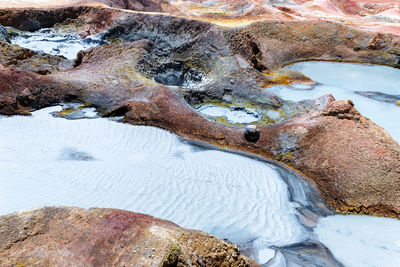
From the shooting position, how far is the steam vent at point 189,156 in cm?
429

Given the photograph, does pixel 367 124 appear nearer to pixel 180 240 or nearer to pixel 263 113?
pixel 263 113

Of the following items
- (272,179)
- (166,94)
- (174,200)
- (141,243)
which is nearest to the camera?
(141,243)

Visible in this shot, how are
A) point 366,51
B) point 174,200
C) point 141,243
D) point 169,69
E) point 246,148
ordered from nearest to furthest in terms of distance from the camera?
point 141,243, point 174,200, point 246,148, point 169,69, point 366,51

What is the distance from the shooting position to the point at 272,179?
29.6ft

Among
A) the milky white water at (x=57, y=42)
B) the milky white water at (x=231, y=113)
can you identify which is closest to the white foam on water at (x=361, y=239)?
the milky white water at (x=231, y=113)

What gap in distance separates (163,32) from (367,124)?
12641 millimetres

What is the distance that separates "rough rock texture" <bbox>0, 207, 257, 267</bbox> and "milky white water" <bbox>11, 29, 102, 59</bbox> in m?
14.5

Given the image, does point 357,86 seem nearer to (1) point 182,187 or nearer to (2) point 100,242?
(1) point 182,187

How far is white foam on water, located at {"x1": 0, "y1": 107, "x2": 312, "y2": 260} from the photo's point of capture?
23.6ft

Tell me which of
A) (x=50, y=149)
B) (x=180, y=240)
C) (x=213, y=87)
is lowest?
(x=50, y=149)

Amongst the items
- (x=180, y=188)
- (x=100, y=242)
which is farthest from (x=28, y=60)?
(x=100, y=242)

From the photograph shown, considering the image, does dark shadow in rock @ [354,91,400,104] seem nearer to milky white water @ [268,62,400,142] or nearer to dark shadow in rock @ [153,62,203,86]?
milky white water @ [268,62,400,142]

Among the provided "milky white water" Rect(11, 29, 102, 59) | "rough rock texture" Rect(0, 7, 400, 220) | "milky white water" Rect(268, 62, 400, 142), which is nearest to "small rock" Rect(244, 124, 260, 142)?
"rough rock texture" Rect(0, 7, 400, 220)

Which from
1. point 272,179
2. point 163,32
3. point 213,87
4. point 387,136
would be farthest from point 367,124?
point 163,32
